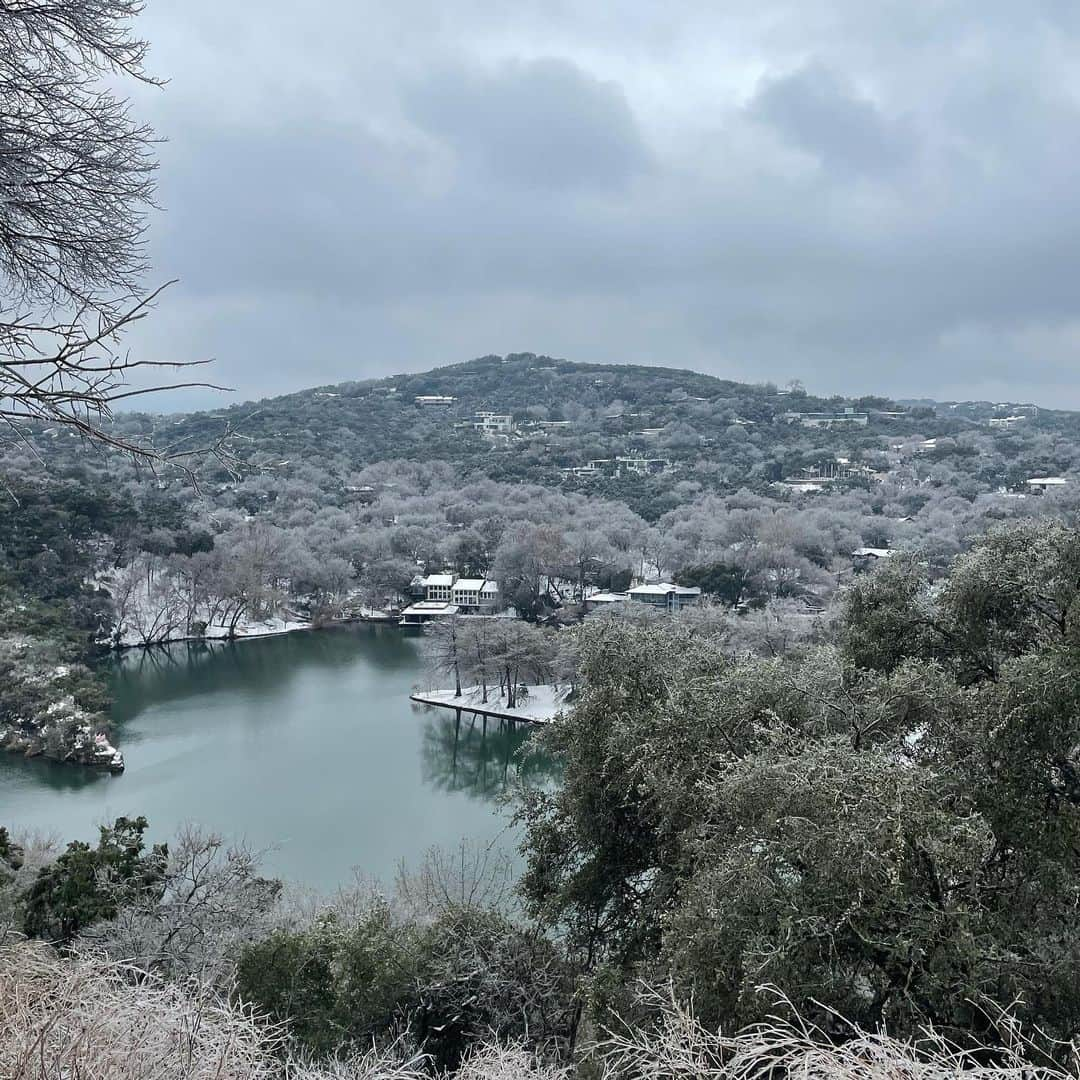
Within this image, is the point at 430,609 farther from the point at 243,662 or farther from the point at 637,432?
the point at 637,432

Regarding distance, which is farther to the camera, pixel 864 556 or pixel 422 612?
pixel 864 556

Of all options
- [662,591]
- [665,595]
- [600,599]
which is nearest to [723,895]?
[662,591]

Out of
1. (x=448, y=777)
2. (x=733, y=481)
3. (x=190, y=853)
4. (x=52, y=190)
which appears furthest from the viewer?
(x=733, y=481)

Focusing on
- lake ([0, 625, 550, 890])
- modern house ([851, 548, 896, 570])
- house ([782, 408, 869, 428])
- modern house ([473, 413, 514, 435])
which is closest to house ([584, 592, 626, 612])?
lake ([0, 625, 550, 890])

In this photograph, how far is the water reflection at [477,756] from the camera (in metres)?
13.7

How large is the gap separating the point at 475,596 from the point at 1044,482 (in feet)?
82.4

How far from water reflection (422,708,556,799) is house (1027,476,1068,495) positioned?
26.1 metres

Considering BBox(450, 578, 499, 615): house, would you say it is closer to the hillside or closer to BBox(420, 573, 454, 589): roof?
BBox(420, 573, 454, 589): roof

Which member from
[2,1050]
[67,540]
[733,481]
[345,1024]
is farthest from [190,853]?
[733,481]

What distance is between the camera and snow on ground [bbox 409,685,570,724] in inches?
671

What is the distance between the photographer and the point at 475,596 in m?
27.4

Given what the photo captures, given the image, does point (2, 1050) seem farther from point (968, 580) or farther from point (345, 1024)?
point (968, 580)

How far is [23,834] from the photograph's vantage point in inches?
411

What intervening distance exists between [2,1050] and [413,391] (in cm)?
7746
